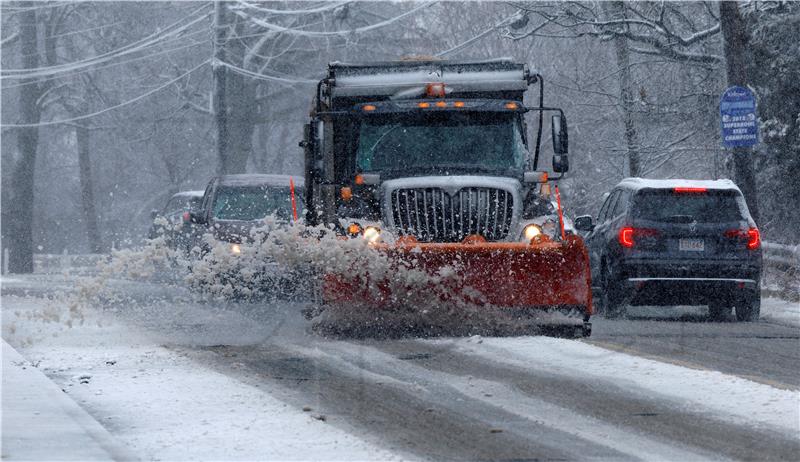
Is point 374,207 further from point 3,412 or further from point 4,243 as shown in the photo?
point 4,243

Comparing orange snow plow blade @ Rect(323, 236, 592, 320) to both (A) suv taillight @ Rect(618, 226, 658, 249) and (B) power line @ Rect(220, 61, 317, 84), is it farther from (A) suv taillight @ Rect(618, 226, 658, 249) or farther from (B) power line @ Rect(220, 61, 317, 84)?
(B) power line @ Rect(220, 61, 317, 84)

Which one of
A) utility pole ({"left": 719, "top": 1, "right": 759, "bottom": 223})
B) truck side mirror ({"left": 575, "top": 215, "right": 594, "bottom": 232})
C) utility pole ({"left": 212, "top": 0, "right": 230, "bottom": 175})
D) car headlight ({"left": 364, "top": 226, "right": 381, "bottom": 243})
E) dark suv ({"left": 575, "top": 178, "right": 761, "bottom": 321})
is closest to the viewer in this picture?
car headlight ({"left": 364, "top": 226, "right": 381, "bottom": 243})

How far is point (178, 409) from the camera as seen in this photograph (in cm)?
941

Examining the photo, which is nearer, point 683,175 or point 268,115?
point 683,175

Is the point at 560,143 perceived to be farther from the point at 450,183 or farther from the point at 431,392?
the point at 431,392

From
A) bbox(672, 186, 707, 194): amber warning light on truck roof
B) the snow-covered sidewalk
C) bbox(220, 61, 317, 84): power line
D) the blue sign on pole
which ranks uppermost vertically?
bbox(220, 61, 317, 84): power line

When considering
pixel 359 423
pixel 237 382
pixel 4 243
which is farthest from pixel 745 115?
pixel 4 243

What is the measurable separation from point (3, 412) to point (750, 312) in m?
11.2

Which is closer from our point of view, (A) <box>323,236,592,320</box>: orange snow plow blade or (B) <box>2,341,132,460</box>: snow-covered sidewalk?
(B) <box>2,341,132,460</box>: snow-covered sidewalk

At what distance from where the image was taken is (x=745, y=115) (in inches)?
880

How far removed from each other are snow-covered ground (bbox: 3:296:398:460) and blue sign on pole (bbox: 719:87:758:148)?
37.8ft

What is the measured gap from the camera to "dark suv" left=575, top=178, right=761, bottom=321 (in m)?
17.4

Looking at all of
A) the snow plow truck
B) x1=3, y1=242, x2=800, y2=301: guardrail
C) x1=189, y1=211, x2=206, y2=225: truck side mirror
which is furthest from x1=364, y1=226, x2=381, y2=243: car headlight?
x1=189, y1=211, x2=206, y2=225: truck side mirror

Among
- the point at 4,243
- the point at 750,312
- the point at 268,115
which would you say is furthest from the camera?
the point at 4,243
